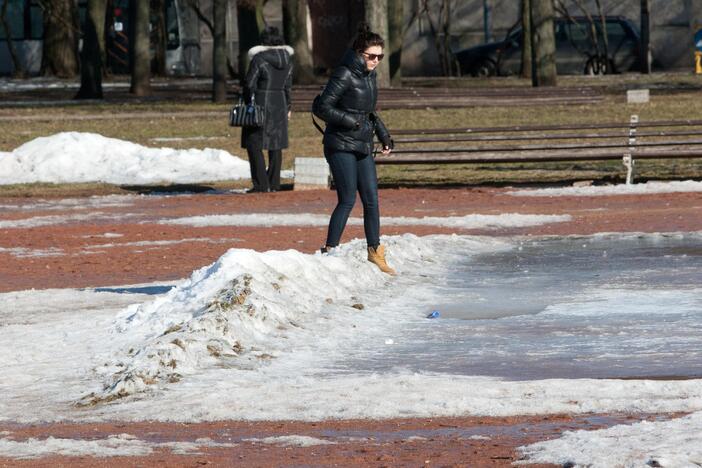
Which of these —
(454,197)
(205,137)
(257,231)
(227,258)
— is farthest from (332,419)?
(205,137)

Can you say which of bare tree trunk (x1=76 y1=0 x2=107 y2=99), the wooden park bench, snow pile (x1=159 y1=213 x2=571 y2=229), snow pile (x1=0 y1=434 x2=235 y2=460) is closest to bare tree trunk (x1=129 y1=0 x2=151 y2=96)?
bare tree trunk (x1=76 y1=0 x2=107 y2=99)

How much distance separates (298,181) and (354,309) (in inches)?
419

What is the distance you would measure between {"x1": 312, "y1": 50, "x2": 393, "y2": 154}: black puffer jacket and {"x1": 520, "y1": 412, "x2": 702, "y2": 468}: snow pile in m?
5.49

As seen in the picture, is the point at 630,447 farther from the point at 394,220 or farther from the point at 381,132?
the point at 394,220

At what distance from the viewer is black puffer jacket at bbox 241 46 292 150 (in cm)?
2039

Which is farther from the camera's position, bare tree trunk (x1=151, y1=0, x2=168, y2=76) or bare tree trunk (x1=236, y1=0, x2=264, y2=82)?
bare tree trunk (x1=151, y1=0, x2=168, y2=76)

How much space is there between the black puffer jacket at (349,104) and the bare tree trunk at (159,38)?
43258 millimetres

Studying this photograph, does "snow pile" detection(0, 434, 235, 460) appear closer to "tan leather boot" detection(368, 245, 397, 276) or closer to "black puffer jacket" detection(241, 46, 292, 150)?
"tan leather boot" detection(368, 245, 397, 276)

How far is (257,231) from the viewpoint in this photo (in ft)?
54.4

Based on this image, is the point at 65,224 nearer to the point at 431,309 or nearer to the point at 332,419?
the point at 431,309

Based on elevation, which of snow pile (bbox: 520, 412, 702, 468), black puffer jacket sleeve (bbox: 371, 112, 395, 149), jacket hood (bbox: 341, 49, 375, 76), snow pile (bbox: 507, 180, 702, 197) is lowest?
snow pile (bbox: 507, 180, 702, 197)

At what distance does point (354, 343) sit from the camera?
9.73 meters

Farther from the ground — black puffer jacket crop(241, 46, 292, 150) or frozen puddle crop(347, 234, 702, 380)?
black puffer jacket crop(241, 46, 292, 150)

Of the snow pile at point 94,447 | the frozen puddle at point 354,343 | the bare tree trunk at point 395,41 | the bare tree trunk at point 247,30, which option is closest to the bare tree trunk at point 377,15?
the bare tree trunk at point 395,41
